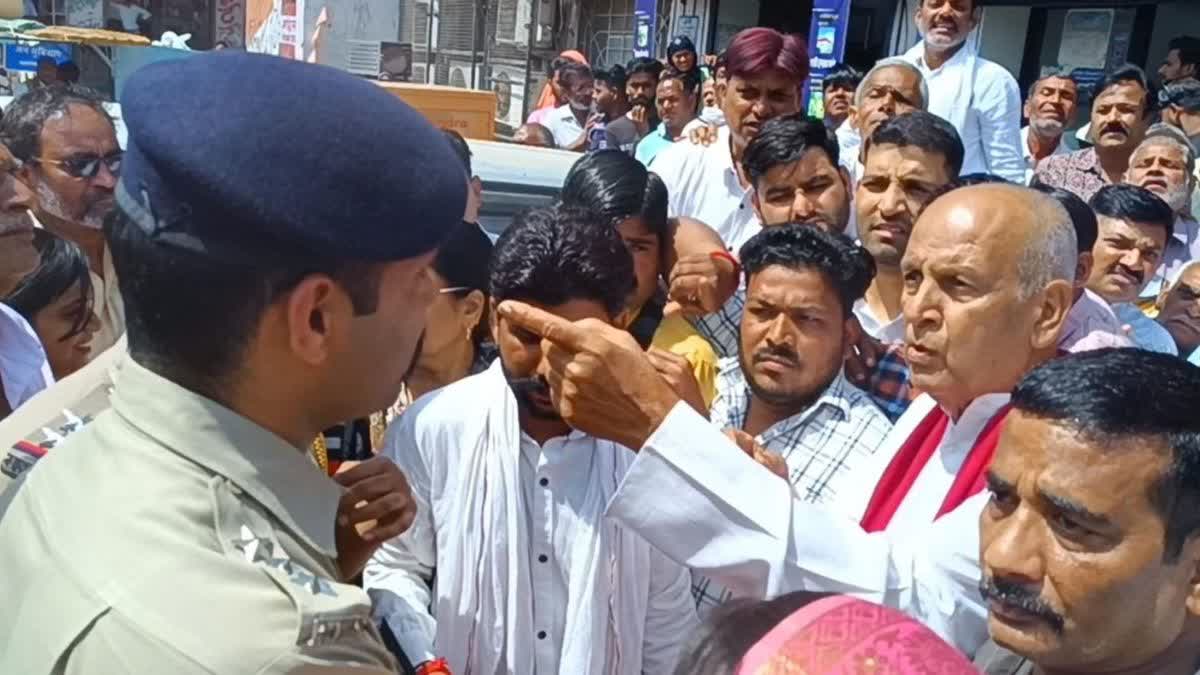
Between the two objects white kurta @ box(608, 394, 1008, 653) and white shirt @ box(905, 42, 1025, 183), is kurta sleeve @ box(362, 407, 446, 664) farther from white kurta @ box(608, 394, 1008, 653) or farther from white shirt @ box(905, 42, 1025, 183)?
white shirt @ box(905, 42, 1025, 183)

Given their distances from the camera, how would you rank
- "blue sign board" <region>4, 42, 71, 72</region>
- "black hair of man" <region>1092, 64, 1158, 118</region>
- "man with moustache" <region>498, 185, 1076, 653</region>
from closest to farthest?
"man with moustache" <region>498, 185, 1076, 653</region>
"black hair of man" <region>1092, 64, 1158, 118</region>
"blue sign board" <region>4, 42, 71, 72</region>

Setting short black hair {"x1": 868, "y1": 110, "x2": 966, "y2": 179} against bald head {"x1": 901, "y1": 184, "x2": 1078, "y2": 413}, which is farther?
short black hair {"x1": 868, "y1": 110, "x2": 966, "y2": 179}

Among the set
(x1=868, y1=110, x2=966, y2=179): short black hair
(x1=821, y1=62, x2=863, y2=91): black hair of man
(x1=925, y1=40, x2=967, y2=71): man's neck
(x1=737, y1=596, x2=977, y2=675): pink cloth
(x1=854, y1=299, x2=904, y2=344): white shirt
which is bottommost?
(x1=854, y1=299, x2=904, y2=344): white shirt

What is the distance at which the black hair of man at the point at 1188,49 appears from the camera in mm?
7520

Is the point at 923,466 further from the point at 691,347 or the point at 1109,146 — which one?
the point at 1109,146

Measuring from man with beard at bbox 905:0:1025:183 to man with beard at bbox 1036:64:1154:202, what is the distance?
2.29 feet

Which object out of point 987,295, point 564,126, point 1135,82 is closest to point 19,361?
point 987,295

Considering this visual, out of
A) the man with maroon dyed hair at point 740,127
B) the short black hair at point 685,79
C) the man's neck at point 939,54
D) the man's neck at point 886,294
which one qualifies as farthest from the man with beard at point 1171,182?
the short black hair at point 685,79

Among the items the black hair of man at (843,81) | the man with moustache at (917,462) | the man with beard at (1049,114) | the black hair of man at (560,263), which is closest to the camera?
the man with moustache at (917,462)

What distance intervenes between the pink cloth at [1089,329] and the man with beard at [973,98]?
1.94 metres

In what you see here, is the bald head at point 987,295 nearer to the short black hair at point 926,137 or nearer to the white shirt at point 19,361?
the short black hair at point 926,137

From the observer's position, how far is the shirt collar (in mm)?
928

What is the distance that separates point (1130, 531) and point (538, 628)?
1.03 metres

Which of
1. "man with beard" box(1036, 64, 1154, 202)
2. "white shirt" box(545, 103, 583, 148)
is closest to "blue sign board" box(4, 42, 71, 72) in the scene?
"white shirt" box(545, 103, 583, 148)
